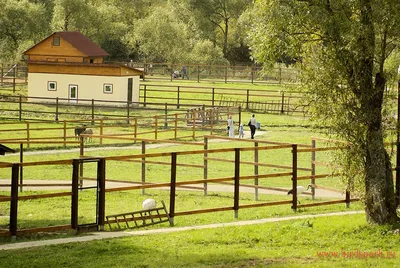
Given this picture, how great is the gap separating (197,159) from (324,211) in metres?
13.3

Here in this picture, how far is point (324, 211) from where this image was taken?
19.9m

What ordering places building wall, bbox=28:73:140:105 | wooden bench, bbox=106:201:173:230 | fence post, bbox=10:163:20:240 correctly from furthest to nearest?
building wall, bbox=28:73:140:105 → wooden bench, bbox=106:201:173:230 → fence post, bbox=10:163:20:240

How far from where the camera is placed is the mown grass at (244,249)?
561 inches

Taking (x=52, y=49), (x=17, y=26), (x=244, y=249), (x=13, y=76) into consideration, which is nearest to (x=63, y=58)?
(x=52, y=49)

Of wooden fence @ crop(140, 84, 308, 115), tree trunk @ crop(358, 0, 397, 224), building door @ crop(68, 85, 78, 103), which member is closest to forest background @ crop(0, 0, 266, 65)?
wooden fence @ crop(140, 84, 308, 115)

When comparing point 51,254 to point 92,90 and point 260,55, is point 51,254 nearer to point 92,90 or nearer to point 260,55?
point 260,55

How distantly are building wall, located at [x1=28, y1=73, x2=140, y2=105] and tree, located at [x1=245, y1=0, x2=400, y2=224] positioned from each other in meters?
39.5

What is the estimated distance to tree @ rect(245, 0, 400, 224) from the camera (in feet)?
55.6

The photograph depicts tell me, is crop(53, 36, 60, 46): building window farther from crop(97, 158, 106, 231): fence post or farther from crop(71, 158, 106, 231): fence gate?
crop(97, 158, 106, 231): fence post

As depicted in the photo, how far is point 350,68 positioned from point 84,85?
41.4 m

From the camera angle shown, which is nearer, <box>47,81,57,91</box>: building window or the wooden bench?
the wooden bench

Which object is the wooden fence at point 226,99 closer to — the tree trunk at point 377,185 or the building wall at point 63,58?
the building wall at point 63,58

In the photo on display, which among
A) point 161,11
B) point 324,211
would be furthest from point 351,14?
point 161,11

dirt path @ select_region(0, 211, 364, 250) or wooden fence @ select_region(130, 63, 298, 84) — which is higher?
wooden fence @ select_region(130, 63, 298, 84)
